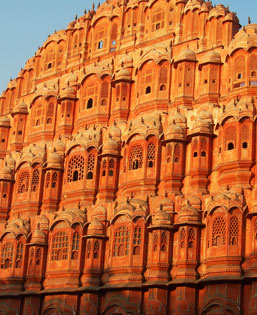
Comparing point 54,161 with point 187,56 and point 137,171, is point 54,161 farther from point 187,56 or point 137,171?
point 187,56

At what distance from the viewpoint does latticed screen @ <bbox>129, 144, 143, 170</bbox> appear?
39281 mm

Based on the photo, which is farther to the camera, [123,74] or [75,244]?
[123,74]

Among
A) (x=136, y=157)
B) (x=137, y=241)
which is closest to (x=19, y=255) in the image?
(x=137, y=241)

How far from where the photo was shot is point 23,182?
44.8 meters

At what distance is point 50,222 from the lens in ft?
137

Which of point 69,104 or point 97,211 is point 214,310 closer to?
point 97,211

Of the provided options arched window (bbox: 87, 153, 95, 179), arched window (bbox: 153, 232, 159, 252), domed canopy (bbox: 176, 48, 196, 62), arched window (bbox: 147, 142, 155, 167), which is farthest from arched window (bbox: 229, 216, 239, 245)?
arched window (bbox: 87, 153, 95, 179)

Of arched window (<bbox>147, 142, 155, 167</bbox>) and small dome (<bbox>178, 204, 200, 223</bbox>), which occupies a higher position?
arched window (<bbox>147, 142, 155, 167</bbox>)

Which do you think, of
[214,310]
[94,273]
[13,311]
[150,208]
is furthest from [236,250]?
[13,311]

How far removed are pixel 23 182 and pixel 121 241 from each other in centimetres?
961

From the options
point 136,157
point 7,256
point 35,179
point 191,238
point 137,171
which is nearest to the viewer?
point 191,238

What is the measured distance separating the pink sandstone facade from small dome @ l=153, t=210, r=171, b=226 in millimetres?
47

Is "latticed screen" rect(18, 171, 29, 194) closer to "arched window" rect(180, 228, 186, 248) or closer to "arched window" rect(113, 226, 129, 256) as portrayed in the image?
"arched window" rect(113, 226, 129, 256)

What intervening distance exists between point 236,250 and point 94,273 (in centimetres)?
830
